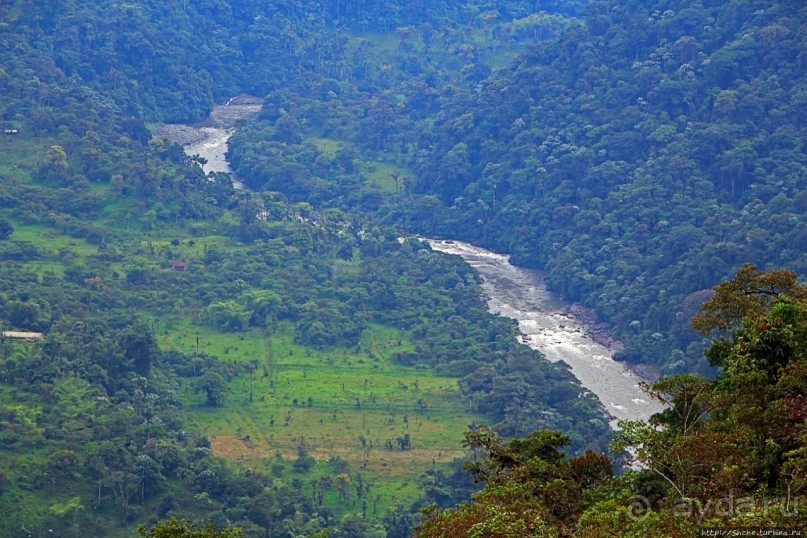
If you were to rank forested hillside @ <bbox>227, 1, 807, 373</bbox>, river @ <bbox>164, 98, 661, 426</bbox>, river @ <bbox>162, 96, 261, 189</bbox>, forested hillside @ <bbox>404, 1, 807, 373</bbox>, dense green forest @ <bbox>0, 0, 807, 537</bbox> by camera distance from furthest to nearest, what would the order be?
river @ <bbox>162, 96, 261, 189</bbox> → forested hillside @ <bbox>227, 1, 807, 373</bbox> → forested hillside @ <bbox>404, 1, 807, 373</bbox> → river @ <bbox>164, 98, 661, 426</bbox> → dense green forest @ <bbox>0, 0, 807, 537</bbox>

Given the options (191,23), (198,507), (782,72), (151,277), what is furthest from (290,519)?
(191,23)

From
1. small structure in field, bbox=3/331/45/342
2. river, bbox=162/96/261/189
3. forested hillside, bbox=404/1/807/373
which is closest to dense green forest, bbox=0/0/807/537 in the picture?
forested hillside, bbox=404/1/807/373

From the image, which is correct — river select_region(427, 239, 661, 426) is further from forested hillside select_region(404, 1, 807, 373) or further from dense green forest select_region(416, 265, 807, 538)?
dense green forest select_region(416, 265, 807, 538)

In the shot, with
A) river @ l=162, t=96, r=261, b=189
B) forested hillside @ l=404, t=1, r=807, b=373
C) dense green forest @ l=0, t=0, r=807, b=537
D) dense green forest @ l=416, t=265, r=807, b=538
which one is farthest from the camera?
river @ l=162, t=96, r=261, b=189

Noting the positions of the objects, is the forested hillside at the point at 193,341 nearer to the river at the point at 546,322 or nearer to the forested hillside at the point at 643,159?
the river at the point at 546,322

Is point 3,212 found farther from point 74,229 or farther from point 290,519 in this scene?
point 290,519

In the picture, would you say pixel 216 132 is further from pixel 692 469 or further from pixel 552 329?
pixel 692 469

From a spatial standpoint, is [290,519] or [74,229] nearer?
[290,519]
